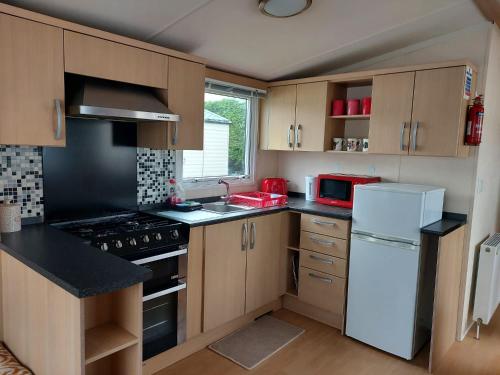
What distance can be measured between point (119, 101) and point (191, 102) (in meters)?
0.58

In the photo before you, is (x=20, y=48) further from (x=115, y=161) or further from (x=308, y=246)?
(x=308, y=246)

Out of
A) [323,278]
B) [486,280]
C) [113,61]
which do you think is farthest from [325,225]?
[113,61]

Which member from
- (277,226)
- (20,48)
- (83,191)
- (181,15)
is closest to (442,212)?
(277,226)

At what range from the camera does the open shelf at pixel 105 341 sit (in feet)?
4.54

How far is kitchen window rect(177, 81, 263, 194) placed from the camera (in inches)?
126

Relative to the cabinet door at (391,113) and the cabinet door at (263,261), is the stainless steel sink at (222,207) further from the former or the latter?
the cabinet door at (391,113)

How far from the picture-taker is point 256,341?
279cm

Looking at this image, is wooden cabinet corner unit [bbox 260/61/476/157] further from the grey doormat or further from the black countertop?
the black countertop

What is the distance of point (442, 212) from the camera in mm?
2869

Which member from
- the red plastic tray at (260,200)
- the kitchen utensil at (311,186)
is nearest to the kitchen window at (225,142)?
the red plastic tray at (260,200)

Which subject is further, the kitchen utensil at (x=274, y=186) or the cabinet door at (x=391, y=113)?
the kitchen utensil at (x=274, y=186)

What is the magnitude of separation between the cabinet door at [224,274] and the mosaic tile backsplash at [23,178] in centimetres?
108

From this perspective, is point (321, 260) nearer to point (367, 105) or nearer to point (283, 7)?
point (367, 105)

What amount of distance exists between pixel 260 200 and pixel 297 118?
862mm
